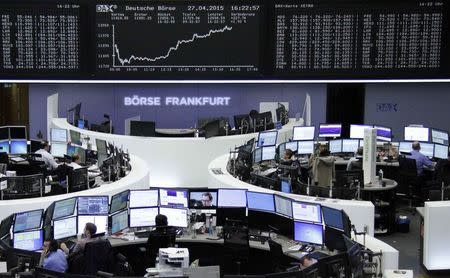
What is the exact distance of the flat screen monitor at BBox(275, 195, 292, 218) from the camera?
32.1 feet

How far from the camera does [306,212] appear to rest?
377 inches

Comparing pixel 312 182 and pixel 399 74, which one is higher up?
pixel 399 74

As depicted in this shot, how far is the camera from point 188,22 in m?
11.9

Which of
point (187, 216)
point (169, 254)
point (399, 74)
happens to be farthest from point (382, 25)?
point (169, 254)

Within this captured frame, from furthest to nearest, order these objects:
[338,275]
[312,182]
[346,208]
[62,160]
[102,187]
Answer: [62,160] < [312,182] < [102,187] < [346,208] < [338,275]

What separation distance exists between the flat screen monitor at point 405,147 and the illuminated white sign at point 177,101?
4414 millimetres

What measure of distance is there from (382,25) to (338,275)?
529 cm

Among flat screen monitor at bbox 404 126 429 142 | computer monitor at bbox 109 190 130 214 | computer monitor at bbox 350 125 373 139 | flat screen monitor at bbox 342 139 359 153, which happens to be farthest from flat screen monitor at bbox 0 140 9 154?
flat screen monitor at bbox 404 126 429 142

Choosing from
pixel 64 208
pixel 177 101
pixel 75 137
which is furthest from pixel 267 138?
pixel 64 208

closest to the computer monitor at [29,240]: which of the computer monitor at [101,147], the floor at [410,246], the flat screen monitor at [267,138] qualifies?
the computer monitor at [101,147]

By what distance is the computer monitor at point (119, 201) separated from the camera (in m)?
10.1

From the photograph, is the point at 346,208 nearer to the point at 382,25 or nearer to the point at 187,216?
the point at 187,216

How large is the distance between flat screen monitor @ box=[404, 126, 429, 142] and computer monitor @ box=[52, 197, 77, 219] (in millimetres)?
7990

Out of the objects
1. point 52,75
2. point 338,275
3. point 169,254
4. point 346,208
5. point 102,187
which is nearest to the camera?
point 338,275
